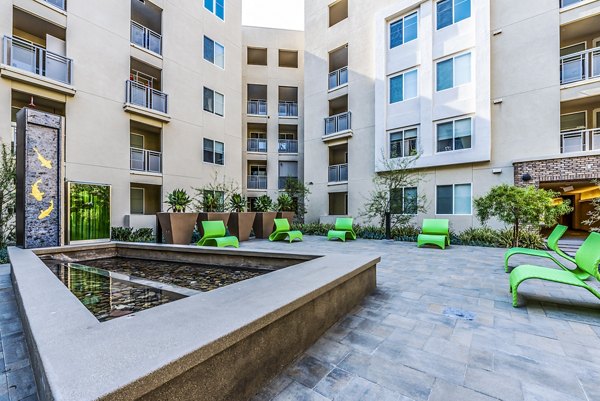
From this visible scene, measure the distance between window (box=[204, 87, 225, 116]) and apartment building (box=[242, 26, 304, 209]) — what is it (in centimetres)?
392

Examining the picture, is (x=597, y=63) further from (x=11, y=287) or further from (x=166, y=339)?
(x=11, y=287)

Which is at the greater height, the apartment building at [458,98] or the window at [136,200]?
the apartment building at [458,98]

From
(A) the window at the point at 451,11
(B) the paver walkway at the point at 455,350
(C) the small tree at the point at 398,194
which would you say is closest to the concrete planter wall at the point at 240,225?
(C) the small tree at the point at 398,194

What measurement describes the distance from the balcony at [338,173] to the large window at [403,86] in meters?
4.58

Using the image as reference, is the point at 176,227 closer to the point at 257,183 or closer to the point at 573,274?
the point at 573,274

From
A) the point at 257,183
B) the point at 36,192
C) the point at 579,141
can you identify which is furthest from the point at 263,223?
the point at 579,141

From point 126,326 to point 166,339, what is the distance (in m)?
0.40

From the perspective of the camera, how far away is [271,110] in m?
21.4

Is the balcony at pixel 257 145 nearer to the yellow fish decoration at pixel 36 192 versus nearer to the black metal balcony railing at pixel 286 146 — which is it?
the black metal balcony railing at pixel 286 146

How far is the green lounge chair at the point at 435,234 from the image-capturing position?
380 inches

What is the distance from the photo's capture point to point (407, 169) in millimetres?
13688

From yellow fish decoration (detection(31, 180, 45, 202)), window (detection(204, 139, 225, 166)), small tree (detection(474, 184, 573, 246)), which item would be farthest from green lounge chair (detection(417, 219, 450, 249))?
window (detection(204, 139, 225, 166))

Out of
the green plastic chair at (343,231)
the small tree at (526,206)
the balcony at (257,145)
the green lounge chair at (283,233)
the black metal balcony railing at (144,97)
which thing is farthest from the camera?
the balcony at (257,145)

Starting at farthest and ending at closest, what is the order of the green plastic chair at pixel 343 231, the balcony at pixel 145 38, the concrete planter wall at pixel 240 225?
the balcony at pixel 145 38 < the concrete planter wall at pixel 240 225 < the green plastic chair at pixel 343 231
